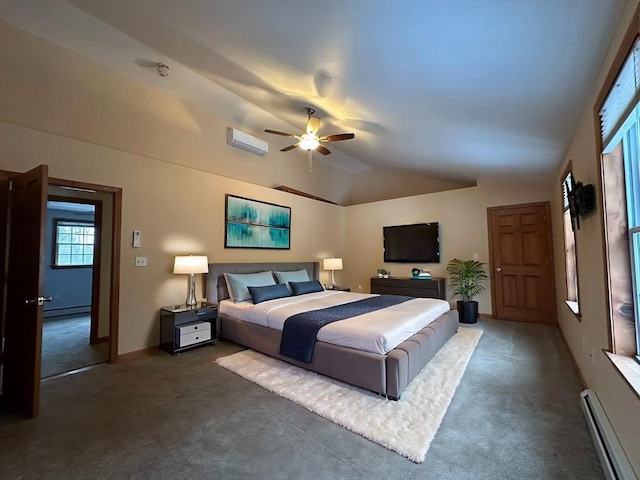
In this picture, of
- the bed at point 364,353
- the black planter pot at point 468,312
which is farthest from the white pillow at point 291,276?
the black planter pot at point 468,312

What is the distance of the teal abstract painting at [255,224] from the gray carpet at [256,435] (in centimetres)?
239

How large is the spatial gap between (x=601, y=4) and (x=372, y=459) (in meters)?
2.70

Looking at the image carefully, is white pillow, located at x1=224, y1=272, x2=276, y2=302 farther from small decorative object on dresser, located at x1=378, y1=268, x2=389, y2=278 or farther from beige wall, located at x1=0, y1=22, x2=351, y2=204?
small decorative object on dresser, located at x1=378, y1=268, x2=389, y2=278

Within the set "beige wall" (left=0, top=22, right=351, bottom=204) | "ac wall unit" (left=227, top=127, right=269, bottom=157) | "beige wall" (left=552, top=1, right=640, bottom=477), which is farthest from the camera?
"ac wall unit" (left=227, top=127, right=269, bottom=157)

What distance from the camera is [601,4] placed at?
1.40 m

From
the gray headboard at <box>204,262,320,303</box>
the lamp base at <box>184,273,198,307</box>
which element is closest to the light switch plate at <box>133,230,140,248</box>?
the lamp base at <box>184,273,198,307</box>

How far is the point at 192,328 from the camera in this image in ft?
12.2

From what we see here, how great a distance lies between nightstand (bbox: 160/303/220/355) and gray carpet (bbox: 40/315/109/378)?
704 mm

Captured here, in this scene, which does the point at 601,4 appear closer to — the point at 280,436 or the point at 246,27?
the point at 246,27

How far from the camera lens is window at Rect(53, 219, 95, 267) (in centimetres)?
612

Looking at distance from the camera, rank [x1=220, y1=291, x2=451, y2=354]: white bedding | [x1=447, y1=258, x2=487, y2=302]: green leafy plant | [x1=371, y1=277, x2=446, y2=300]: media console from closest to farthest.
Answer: [x1=220, y1=291, x2=451, y2=354]: white bedding < [x1=447, y1=258, x2=487, y2=302]: green leafy plant < [x1=371, y1=277, x2=446, y2=300]: media console

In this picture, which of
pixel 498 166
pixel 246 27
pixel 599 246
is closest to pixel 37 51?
pixel 246 27

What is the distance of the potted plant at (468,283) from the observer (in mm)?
5059

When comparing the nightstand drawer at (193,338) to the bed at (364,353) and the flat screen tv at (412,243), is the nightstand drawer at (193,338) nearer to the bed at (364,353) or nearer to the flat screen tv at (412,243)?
the bed at (364,353)
